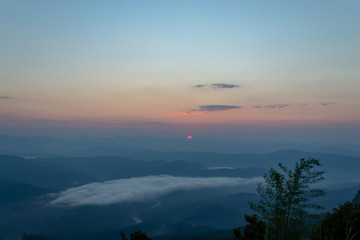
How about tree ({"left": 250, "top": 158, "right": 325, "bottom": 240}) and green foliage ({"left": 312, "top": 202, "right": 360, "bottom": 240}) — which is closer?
green foliage ({"left": 312, "top": 202, "right": 360, "bottom": 240})

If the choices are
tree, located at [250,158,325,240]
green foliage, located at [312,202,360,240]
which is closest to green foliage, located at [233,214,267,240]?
tree, located at [250,158,325,240]

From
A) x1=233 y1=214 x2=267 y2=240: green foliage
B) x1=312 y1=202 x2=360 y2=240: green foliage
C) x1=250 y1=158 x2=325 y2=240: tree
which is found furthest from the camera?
x1=250 y1=158 x2=325 y2=240: tree

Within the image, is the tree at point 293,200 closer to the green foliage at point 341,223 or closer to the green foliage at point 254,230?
the green foliage at point 254,230

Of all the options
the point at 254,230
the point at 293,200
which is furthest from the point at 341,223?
the point at 254,230

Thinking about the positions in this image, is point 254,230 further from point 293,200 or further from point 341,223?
point 341,223

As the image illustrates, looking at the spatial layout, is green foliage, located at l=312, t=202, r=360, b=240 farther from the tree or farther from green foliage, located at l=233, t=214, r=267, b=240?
green foliage, located at l=233, t=214, r=267, b=240

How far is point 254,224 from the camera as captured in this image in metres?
25.1

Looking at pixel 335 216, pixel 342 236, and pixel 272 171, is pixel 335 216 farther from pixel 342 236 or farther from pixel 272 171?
pixel 272 171

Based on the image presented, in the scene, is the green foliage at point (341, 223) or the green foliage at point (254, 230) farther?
the green foliage at point (341, 223)

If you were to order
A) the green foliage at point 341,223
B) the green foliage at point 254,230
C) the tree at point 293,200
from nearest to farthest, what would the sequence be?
1. the green foliage at point 254,230
2. the green foliage at point 341,223
3. the tree at point 293,200

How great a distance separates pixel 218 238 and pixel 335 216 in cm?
19103

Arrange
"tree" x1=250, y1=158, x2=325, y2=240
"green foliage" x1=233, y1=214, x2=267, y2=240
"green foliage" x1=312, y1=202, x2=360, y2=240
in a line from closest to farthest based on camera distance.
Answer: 1. "green foliage" x1=233, y1=214, x2=267, y2=240
2. "green foliage" x1=312, y1=202, x2=360, y2=240
3. "tree" x1=250, y1=158, x2=325, y2=240

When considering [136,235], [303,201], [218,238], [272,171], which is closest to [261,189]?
[272,171]

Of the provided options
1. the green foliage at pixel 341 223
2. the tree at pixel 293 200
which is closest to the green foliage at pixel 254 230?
the tree at pixel 293 200
